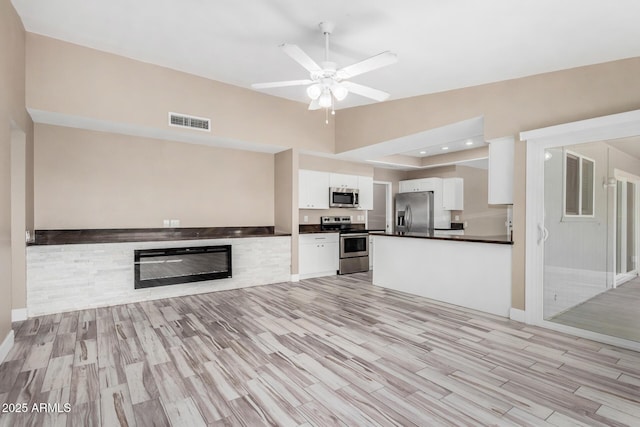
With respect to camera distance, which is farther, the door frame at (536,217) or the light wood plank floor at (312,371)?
the door frame at (536,217)

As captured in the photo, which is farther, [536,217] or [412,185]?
[412,185]

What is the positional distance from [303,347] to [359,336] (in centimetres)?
59

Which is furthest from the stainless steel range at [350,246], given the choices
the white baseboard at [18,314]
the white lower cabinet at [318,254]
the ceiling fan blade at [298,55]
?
the white baseboard at [18,314]

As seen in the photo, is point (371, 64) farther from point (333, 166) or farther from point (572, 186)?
point (333, 166)

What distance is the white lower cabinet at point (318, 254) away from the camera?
19.0ft

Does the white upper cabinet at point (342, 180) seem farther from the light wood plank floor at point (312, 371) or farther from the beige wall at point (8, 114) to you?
the beige wall at point (8, 114)

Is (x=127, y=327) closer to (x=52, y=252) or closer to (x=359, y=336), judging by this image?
(x=52, y=252)

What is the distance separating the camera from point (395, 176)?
8.26 metres

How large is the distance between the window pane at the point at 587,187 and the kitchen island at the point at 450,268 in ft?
2.55

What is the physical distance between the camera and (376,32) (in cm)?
298

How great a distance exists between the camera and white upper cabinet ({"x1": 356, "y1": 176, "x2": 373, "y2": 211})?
6.98 metres

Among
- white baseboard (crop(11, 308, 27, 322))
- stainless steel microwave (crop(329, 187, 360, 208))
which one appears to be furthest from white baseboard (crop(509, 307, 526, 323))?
white baseboard (crop(11, 308, 27, 322))

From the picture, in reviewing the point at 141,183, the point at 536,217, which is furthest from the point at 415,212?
the point at 141,183

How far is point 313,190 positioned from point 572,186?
403 cm
